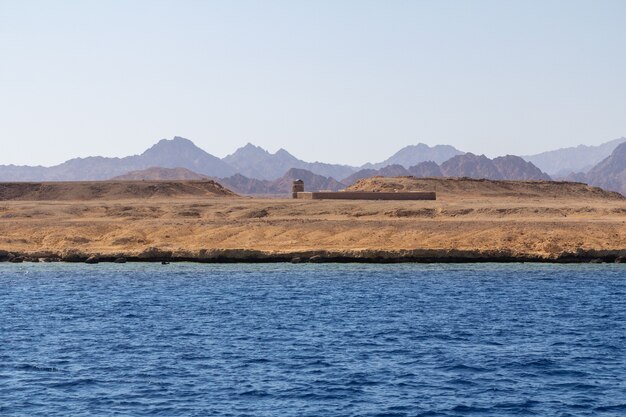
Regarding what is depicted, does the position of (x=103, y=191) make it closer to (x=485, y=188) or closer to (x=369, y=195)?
(x=369, y=195)

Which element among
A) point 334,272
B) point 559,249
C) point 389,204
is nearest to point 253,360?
point 334,272

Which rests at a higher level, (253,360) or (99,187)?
(99,187)

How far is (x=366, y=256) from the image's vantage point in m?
85.0

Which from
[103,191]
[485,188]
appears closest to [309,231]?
[103,191]

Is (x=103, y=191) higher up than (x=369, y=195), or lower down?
higher up

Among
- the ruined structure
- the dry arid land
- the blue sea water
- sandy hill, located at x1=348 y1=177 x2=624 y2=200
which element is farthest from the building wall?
the blue sea water

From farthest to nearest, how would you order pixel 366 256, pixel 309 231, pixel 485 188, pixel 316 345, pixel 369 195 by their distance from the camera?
pixel 485 188 < pixel 369 195 < pixel 309 231 < pixel 366 256 < pixel 316 345

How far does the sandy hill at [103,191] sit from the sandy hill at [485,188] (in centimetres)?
2330

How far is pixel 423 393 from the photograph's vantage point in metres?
34.2

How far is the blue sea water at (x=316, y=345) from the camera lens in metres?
33.2

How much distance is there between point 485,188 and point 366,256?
216ft

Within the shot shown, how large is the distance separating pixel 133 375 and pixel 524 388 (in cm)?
1389

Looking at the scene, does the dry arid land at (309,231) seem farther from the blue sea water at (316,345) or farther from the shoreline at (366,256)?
the blue sea water at (316,345)

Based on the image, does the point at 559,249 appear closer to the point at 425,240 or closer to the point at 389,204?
the point at 425,240
